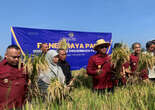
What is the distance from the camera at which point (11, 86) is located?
1.93 m

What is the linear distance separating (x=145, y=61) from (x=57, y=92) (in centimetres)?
173

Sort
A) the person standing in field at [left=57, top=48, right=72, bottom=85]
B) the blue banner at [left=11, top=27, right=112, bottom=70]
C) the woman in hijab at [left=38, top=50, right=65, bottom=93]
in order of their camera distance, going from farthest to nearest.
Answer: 1. the blue banner at [left=11, top=27, right=112, bottom=70]
2. the person standing in field at [left=57, top=48, right=72, bottom=85]
3. the woman in hijab at [left=38, top=50, right=65, bottom=93]

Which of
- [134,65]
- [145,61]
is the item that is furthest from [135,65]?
[145,61]

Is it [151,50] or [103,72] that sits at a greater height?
[151,50]

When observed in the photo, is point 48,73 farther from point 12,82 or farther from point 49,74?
point 12,82

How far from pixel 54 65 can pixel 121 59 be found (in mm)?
1188

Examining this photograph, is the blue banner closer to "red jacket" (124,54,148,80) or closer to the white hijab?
the white hijab

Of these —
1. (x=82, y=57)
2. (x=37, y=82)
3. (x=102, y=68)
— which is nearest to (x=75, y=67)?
(x=82, y=57)

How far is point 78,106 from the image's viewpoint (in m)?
1.81

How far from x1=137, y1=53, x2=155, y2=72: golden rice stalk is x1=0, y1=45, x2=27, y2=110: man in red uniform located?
199 centimetres

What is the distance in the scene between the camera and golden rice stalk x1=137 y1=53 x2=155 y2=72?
2.74 metres

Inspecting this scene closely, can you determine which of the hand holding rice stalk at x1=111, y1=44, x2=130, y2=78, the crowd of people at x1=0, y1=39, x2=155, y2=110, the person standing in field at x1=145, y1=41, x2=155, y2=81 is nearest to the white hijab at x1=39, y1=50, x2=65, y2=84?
the crowd of people at x1=0, y1=39, x2=155, y2=110

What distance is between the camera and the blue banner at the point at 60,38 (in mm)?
5611

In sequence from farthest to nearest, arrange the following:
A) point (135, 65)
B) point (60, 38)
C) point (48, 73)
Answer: point (60, 38), point (135, 65), point (48, 73)
